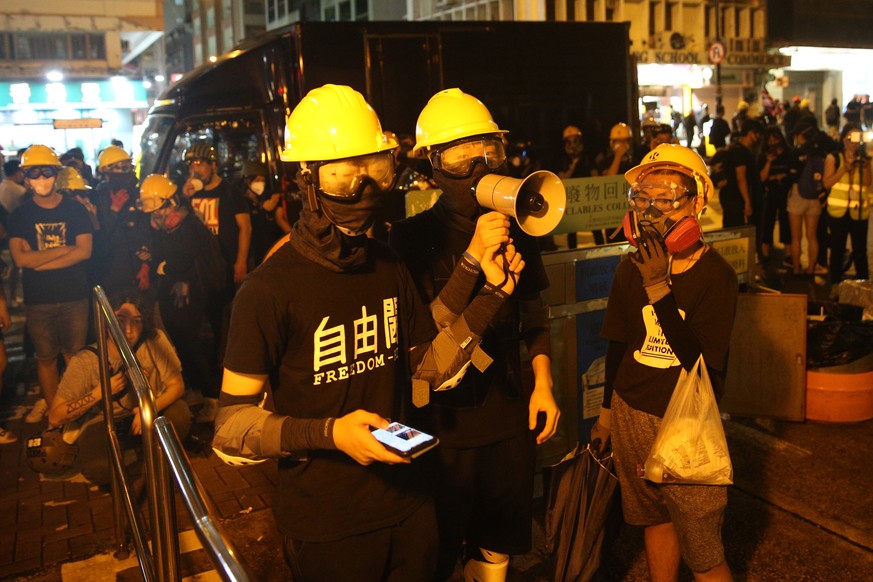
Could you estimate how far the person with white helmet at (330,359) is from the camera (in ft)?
7.70

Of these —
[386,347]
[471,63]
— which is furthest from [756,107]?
[386,347]

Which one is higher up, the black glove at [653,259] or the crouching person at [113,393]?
the black glove at [653,259]

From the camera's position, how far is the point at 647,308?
10.6ft

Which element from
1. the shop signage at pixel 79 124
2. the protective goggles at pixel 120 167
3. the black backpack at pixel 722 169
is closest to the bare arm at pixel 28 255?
the protective goggles at pixel 120 167

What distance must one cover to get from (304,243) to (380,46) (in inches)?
228

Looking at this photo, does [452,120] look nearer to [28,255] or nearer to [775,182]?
[28,255]

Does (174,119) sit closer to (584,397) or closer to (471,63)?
(471,63)

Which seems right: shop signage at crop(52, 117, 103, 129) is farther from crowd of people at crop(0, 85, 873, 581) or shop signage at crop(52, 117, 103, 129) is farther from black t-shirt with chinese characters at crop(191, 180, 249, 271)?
crowd of people at crop(0, 85, 873, 581)

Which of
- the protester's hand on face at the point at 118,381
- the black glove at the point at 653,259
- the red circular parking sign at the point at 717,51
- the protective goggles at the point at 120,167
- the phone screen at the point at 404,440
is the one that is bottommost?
the protester's hand on face at the point at 118,381

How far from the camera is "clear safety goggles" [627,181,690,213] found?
124 inches

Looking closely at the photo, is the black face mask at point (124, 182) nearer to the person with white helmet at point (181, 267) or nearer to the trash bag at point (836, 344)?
the person with white helmet at point (181, 267)

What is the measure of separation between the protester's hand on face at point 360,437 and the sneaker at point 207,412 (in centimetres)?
449

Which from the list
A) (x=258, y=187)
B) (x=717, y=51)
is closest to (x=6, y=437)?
(x=258, y=187)

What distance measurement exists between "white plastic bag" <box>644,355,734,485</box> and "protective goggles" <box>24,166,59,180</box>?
5.48m
